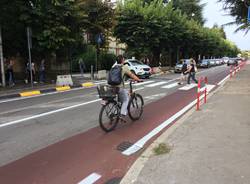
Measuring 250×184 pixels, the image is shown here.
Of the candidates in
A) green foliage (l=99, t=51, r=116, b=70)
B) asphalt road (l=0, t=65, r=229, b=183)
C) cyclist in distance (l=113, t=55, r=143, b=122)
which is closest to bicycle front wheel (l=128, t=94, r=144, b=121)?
asphalt road (l=0, t=65, r=229, b=183)

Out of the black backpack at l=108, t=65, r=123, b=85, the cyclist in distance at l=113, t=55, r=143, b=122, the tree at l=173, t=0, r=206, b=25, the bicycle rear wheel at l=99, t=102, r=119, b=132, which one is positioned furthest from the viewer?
the tree at l=173, t=0, r=206, b=25

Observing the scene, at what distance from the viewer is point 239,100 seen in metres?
11.2

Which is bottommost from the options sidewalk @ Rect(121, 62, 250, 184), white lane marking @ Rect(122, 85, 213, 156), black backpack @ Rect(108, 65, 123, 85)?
white lane marking @ Rect(122, 85, 213, 156)

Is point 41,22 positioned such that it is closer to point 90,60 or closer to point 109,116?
point 109,116

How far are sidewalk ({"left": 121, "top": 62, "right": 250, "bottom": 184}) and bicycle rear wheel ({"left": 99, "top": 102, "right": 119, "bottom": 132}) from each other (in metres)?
1.48

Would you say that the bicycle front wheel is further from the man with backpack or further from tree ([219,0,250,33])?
tree ([219,0,250,33])

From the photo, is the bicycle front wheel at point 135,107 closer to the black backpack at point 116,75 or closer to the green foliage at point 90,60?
the black backpack at point 116,75

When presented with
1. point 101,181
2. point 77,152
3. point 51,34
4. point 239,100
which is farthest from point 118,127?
point 51,34

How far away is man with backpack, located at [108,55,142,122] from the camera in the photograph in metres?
7.51

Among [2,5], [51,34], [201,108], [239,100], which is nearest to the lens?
[201,108]

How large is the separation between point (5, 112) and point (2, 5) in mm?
9208

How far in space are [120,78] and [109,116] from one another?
3.18 feet

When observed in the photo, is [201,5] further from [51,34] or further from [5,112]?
[5,112]

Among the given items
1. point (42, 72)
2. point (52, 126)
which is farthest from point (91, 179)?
point (42, 72)
